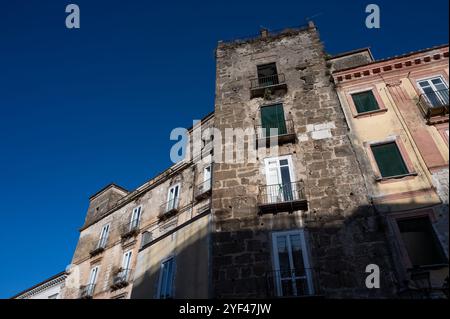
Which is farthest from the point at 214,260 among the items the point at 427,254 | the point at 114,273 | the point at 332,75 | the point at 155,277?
the point at 114,273

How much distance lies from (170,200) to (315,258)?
12.4m

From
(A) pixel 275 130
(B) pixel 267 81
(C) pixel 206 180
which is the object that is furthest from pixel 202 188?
(B) pixel 267 81

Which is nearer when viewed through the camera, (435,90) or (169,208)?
(435,90)

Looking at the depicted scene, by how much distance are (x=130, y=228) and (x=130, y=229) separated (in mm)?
168

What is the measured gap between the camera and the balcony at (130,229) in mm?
22859

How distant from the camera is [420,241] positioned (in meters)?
11.5

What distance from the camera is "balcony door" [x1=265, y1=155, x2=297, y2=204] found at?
44.3 feet

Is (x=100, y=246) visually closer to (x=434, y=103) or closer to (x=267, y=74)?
(x=267, y=74)

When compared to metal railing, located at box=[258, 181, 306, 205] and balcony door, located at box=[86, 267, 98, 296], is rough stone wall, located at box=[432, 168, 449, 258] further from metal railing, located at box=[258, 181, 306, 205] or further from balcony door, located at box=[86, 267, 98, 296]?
balcony door, located at box=[86, 267, 98, 296]

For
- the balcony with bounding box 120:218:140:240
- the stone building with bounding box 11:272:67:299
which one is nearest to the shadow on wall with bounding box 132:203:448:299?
the balcony with bounding box 120:218:140:240

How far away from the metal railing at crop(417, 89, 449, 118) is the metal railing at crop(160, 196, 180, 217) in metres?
14.5

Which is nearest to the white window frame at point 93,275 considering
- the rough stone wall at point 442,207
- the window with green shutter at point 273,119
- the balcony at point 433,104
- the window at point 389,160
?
the window with green shutter at point 273,119

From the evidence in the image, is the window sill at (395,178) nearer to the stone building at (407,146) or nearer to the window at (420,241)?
the stone building at (407,146)

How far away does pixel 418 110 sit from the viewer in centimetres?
1458
